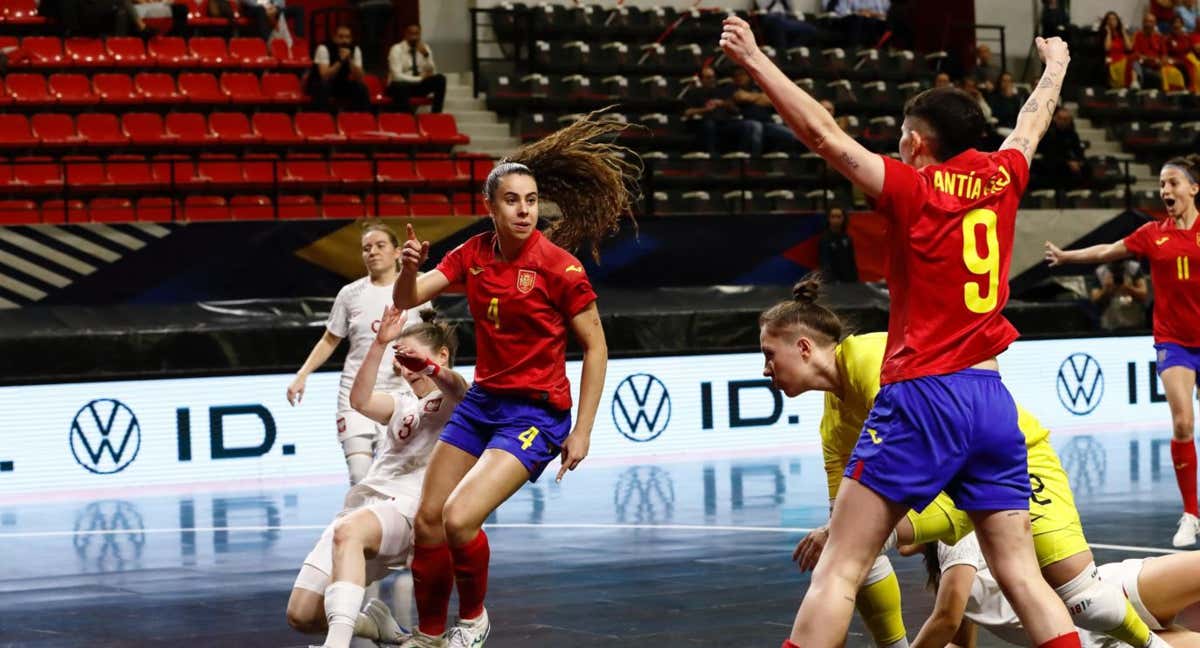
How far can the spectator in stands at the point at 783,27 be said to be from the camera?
21.4 m

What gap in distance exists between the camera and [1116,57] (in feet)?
77.4

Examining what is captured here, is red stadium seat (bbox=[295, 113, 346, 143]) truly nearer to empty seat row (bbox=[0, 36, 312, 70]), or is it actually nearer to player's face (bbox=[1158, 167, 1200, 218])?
empty seat row (bbox=[0, 36, 312, 70])

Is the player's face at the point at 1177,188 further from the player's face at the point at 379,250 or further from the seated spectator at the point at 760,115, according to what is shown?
the seated spectator at the point at 760,115

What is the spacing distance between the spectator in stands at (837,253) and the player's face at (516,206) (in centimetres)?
1055

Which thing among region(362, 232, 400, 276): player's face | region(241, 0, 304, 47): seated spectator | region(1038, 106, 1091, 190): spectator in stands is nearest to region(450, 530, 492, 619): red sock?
region(362, 232, 400, 276): player's face

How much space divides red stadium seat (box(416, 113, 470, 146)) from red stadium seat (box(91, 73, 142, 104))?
3065mm

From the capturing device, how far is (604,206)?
6.63m

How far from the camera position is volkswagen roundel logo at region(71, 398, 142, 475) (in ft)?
40.6

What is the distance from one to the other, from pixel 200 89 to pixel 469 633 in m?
12.7

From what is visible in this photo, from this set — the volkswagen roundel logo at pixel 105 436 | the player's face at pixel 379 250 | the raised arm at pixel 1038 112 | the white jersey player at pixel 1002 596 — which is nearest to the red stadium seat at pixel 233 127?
Result: the volkswagen roundel logo at pixel 105 436

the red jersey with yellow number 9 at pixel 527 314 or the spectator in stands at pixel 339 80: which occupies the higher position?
the spectator in stands at pixel 339 80

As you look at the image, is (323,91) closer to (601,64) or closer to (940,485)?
(601,64)

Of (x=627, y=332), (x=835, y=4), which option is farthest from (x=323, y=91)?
(x=835, y=4)

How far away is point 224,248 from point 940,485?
11207 millimetres
